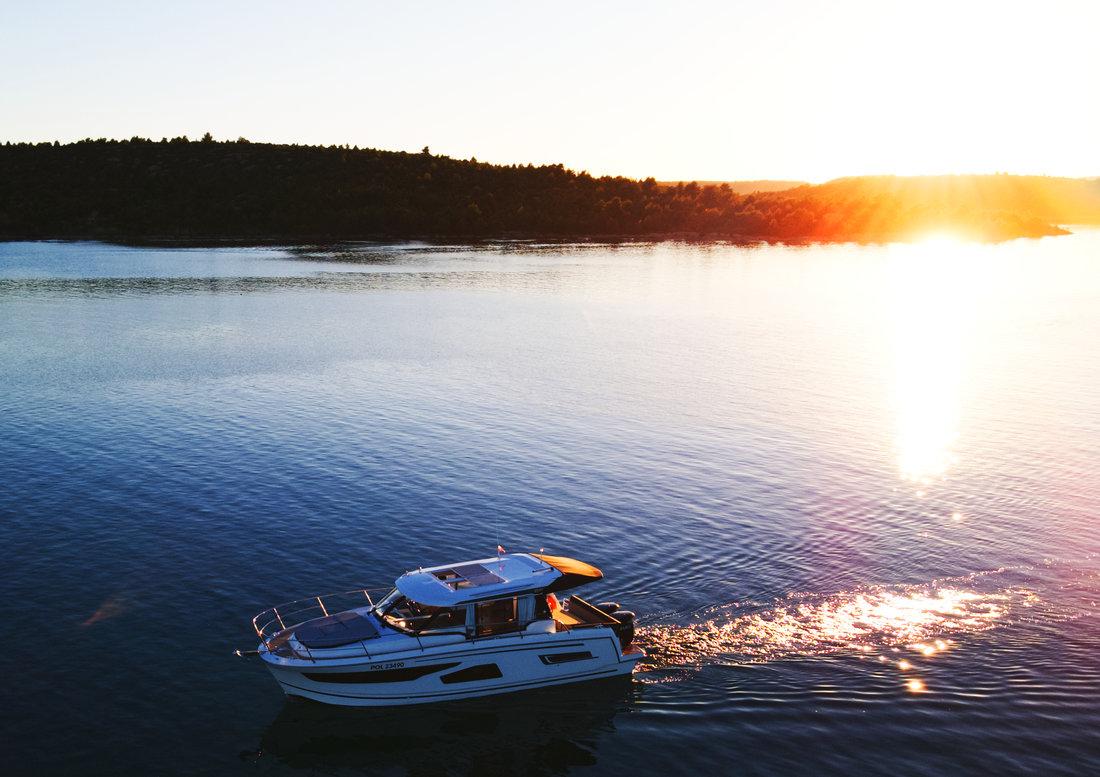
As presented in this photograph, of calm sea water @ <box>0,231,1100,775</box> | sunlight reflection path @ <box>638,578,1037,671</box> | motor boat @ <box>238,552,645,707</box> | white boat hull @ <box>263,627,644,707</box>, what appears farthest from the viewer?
sunlight reflection path @ <box>638,578,1037,671</box>

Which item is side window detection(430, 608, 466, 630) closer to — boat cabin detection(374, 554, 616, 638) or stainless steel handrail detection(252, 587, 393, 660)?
boat cabin detection(374, 554, 616, 638)

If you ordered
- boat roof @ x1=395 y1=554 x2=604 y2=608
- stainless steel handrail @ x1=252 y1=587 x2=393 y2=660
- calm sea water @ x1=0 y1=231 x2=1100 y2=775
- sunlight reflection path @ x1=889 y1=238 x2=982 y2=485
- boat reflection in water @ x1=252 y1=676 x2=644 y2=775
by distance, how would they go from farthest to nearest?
sunlight reflection path @ x1=889 y1=238 x2=982 y2=485 → stainless steel handrail @ x1=252 y1=587 x2=393 y2=660 → boat roof @ x1=395 y1=554 x2=604 y2=608 → calm sea water @ x1=0 y1=231 x2=1100 y2=775 → boat reflection in water @ x1=252 y1=676 x2=644 y2=775

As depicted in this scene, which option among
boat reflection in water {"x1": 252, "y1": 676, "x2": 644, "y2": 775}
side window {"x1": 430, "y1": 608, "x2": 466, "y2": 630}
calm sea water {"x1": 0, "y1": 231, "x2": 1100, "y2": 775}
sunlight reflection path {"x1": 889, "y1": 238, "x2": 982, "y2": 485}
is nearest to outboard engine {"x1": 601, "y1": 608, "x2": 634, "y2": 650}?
calm sea water {"x1": 0, "y1": 231, "x2": 1100, "y2": 775}

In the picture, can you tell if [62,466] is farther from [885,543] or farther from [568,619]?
[885,543]

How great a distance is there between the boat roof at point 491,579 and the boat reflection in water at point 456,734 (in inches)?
139

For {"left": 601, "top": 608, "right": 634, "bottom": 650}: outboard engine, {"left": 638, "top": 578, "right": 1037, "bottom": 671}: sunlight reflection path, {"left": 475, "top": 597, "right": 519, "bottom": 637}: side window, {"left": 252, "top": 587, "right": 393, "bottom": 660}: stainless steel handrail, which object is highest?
{"left": 475, "top": 597, "right": 519, "bottom": 637}: side window

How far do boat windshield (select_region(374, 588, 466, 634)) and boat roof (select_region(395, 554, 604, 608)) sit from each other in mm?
419

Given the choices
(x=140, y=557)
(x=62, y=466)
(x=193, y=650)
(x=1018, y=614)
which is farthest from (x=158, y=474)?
(x=1018, y=614)

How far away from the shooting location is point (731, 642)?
33156mm

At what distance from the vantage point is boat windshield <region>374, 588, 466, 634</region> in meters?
28.8

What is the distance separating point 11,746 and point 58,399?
152 ft

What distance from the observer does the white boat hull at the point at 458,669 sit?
27.9m

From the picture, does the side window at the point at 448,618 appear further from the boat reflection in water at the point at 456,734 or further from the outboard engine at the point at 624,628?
the outboard engine at the point at 624,628

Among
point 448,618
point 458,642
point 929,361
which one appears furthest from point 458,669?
point 929,361
